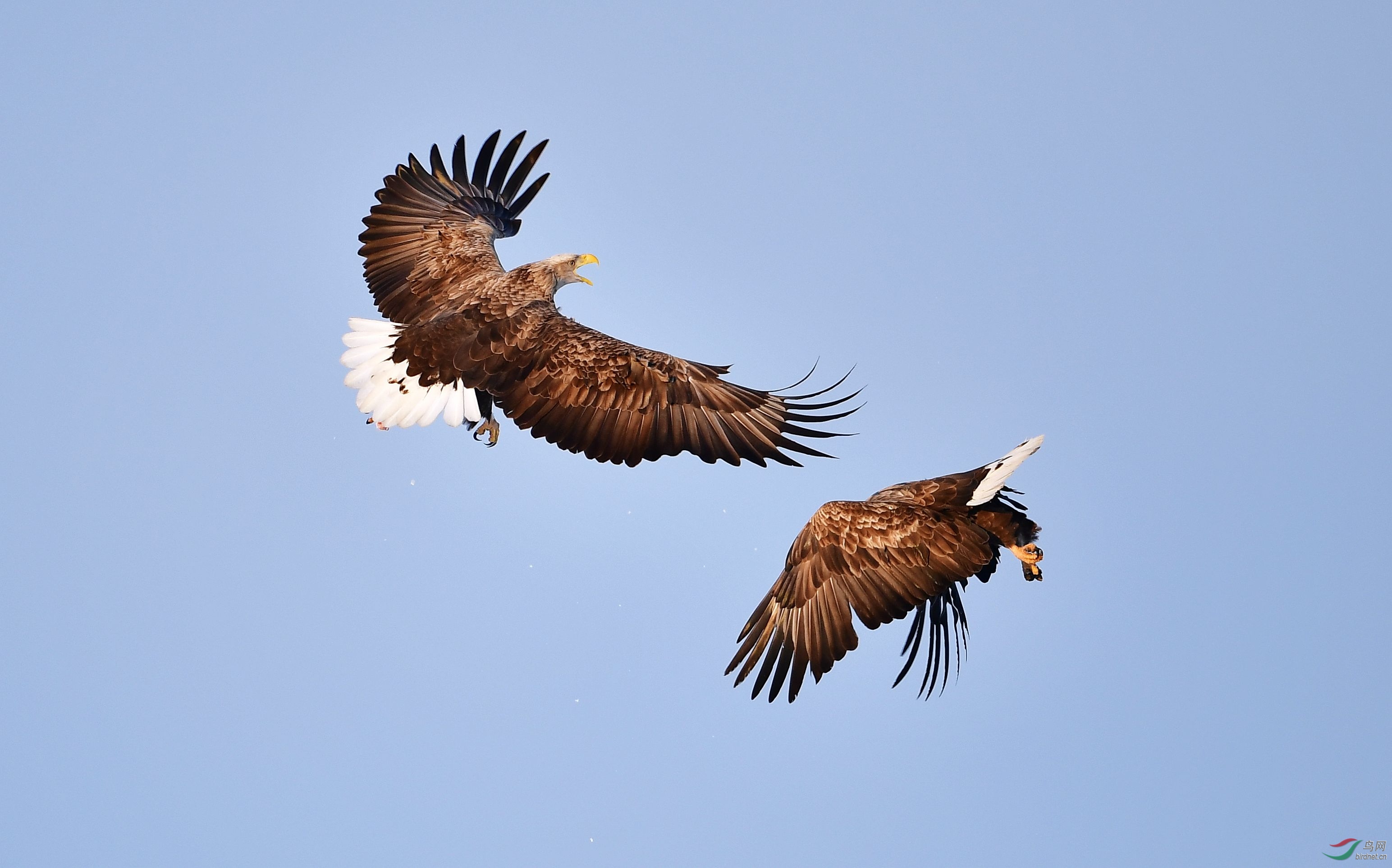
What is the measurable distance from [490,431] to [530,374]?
99 centimetres

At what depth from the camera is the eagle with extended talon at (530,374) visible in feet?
33.3

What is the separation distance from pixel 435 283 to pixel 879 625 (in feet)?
16.3

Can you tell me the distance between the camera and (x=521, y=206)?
44.1 feet

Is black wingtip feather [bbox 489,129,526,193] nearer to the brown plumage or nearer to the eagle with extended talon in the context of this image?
the eagle with extended talon

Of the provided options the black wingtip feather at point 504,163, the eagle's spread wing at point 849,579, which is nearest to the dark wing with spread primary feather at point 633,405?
the eagle's spread wing at point 849,579

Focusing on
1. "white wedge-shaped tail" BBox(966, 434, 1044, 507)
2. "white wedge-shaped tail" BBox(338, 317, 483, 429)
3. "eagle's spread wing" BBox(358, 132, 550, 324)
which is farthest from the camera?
"eagle's spread wing" BBox(358, 132, 550, 324)

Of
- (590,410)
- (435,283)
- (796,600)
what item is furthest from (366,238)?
(796,600)

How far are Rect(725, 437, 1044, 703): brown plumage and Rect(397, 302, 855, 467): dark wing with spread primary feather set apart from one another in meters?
0.70

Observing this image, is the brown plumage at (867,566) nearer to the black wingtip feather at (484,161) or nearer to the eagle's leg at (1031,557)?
the eagle's leg at (1031,557)

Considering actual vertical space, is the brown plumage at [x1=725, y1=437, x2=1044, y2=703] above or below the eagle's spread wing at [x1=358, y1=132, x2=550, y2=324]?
below

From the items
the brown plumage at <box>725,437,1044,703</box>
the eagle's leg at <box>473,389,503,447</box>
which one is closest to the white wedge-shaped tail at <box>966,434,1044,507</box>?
the brown plumage at <box>725,437,1044,703</box>

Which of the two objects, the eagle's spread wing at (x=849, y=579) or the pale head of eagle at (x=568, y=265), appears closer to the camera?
the eagle's spread wing at (x=849, y=579)

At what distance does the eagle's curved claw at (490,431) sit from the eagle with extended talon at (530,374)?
0.04 ft

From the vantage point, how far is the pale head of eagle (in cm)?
1195
